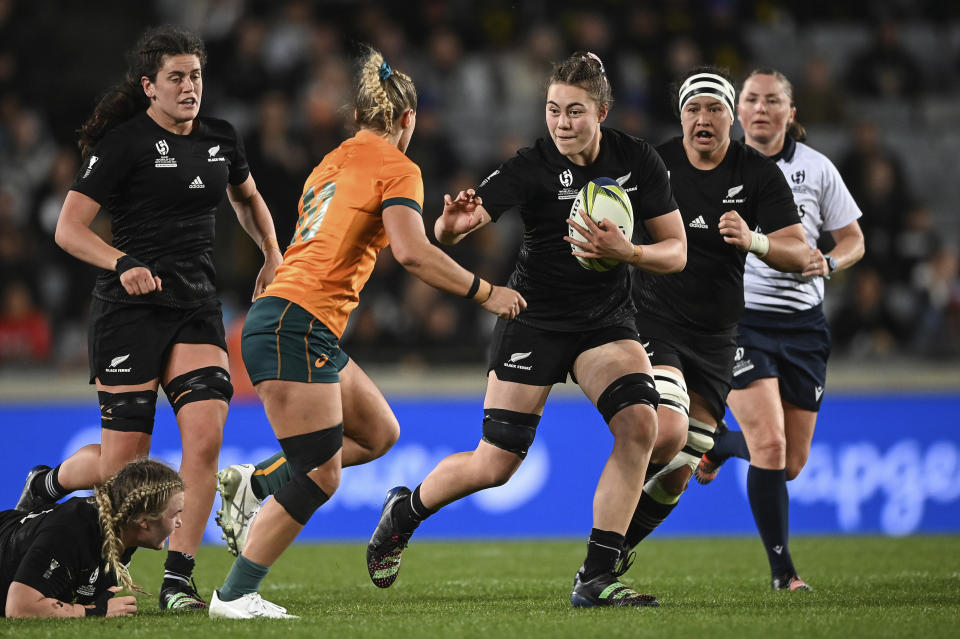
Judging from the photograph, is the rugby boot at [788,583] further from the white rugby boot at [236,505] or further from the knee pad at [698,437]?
the white rugby boot at [236,505]

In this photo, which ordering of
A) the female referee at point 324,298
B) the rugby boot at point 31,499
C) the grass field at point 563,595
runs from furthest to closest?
the rugby boot at point 31,499
the female referee at point 324,298
the grass field at point 563,595

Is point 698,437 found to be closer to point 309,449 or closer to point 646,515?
point 646,515

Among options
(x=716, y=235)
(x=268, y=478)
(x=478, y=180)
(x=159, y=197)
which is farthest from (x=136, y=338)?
(x=478, y=180)

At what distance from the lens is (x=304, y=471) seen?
4.94 metres

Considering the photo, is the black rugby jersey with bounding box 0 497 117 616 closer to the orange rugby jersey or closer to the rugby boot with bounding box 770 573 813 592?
the orange rugby jersey

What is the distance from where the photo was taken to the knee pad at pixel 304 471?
4.91 m

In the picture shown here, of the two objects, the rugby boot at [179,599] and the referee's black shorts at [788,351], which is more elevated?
the referee's black shorts at [788,351]

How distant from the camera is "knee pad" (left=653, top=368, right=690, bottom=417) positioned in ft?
19.0

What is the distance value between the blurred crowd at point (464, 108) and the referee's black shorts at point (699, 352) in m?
4.59

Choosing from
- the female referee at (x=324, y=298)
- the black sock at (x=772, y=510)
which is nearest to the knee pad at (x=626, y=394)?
the female referee at (x=324, y=298)

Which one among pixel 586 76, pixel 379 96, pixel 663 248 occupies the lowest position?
pixel 663 248

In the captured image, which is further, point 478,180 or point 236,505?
point 478,180

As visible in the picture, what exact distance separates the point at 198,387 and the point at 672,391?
2.14 metres

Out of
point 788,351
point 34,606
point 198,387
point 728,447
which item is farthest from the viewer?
point 728,447
